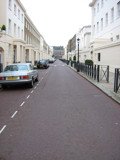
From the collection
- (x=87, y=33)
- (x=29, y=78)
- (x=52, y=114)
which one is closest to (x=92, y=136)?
(x=52, y=114)

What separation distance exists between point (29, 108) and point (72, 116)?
178 centimetres

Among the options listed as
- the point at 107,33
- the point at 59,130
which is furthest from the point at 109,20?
the point at 59,130

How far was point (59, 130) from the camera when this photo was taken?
4.99m

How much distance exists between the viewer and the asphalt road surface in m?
3.74

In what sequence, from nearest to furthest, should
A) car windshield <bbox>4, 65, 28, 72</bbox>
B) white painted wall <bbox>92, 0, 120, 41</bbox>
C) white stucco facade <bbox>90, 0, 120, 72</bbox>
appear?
car windshield <bbox>4, 65, 28, 72</bbox>
white stucco facade <bbox>90, 0, 120, 72</bbox>
white painted wall <bbox>92, 0, 120, 41</bbox>

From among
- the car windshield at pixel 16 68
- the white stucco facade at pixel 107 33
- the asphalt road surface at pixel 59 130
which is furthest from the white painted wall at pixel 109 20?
the asphalt road surface at pixel 59 130

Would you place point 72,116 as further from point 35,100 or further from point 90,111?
point 35,100

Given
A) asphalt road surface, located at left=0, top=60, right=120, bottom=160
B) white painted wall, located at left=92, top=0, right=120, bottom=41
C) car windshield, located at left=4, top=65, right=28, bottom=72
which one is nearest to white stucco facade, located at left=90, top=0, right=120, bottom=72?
white painted wall, located at left=92, top=0, right=120, bottom=41

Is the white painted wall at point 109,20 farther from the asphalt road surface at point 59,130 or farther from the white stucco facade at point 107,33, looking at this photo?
the asphalt road surface at point 59,130

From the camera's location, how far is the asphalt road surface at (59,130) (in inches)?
147

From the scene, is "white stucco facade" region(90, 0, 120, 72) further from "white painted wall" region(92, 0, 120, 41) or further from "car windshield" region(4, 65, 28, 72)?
"car windshield" region(4, 65, 28, 72)

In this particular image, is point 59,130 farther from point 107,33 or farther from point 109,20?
point 107,33

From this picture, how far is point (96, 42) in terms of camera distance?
1218 inches

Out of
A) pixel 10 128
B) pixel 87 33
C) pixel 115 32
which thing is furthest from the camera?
pixel 87 33
